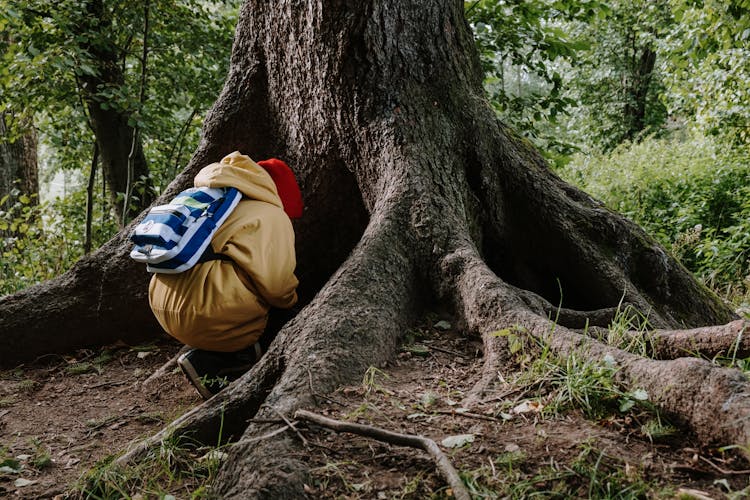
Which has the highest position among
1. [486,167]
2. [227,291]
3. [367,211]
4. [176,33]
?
[176,33]

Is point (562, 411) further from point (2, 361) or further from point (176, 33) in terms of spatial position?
point (176, 33)

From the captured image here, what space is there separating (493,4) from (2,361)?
21.3ft

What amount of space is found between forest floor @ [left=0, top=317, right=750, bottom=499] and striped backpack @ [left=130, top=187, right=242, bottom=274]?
39.8 inches

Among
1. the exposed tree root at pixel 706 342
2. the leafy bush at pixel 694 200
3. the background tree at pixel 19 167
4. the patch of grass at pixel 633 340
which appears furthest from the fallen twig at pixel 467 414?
the background tree at pixel 19 167

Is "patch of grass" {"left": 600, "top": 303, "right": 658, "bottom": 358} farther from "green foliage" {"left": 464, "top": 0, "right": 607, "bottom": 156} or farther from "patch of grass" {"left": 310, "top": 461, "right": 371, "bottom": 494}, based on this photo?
"green foliage" {"left": 464, "top": 0, "right": 607, "bottom": 156}

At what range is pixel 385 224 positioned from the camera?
363 centimetres

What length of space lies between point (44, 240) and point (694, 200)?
397 inches

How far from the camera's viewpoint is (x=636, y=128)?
1911 centimetres

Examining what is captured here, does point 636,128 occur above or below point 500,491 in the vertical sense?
above

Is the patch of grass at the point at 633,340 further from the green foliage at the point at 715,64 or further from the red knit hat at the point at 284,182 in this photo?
the green foliage at the point at 715,64

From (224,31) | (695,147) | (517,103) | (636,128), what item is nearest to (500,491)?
(517,103)

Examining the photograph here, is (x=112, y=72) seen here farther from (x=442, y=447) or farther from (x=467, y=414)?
(x=442, y=447)

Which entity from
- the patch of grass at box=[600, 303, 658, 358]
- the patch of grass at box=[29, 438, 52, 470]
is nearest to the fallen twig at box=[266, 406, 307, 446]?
the patch of grass at box=[29, 438, 52, 470]

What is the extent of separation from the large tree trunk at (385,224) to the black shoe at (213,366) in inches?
29.0
